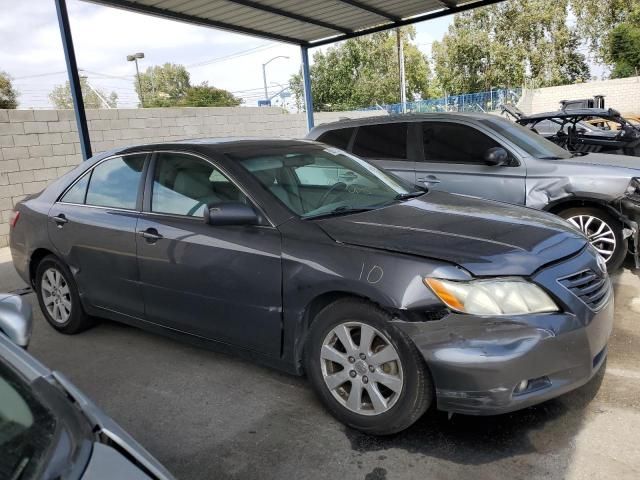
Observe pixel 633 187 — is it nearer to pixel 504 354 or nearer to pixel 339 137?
pixel 339 137

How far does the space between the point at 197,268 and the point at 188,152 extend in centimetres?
84

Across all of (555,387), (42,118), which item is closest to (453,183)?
(555,387)

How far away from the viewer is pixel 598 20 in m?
38.3

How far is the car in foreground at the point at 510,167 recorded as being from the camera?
17.8 feet

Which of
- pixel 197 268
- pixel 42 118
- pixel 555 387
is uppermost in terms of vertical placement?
pixel 42 118

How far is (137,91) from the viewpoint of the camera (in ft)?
227

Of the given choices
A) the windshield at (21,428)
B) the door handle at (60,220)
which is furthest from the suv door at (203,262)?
the windshield at (21,428)

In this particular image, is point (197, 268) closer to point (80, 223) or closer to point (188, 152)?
point (188, 152)

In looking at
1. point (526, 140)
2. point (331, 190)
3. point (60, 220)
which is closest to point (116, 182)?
point (60, 220)

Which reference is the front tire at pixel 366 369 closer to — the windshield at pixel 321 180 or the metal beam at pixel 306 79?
the windshield at pixel 321 180

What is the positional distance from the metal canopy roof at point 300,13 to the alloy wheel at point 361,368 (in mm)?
6636

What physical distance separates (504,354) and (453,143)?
160 inches

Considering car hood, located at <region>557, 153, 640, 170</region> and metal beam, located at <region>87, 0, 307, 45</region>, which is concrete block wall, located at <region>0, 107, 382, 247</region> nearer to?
metal beam, located at <region>87, 0, 307, 45</region>

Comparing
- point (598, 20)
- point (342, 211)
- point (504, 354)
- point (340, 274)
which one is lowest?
point (504, 354)
